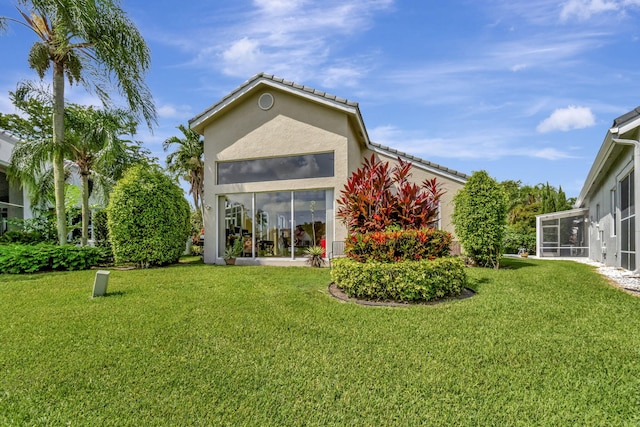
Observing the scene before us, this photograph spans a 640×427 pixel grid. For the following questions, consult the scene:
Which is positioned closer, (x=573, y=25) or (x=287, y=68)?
(x=573, y=25)

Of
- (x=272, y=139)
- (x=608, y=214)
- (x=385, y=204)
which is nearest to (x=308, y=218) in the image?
(x=272, y=139)

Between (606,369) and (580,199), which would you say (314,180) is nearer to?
(606,369)

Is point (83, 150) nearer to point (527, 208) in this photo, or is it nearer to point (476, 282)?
point (476, 282)

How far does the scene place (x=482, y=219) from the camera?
11.0m

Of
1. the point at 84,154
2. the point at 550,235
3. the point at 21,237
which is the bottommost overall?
the point at 550,235

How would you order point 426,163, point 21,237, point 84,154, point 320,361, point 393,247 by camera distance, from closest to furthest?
point 320,361 < point 393,247 < point 426,163 < point 84,154 < point 21,237

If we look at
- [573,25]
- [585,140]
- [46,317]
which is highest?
[573,25]

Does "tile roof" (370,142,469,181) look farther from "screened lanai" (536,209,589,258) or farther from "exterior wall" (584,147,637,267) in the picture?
"screened lanai" (536,209,589,258)

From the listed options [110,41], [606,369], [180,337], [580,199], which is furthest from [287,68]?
[580,199]

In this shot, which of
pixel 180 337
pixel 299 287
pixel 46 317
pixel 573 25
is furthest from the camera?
pixel 573 25

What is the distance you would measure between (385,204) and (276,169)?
6.59 meters

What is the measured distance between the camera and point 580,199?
18.9 metres

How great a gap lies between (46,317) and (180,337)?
3.17m

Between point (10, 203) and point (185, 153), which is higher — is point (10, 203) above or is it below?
below
